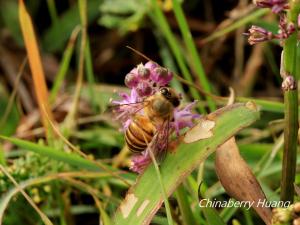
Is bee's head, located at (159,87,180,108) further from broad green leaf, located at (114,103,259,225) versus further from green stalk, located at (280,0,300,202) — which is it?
green stalk, located at (280,0,300,202)

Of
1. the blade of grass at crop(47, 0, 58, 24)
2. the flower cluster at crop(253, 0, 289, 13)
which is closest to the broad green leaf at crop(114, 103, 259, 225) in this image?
the flower cluster at crop(253, 0, 289, 13)

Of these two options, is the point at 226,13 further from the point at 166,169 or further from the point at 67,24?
the point at 166,169

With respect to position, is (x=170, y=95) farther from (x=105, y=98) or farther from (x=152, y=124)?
(x=105, y=98)

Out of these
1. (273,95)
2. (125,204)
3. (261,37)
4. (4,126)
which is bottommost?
(273,95)

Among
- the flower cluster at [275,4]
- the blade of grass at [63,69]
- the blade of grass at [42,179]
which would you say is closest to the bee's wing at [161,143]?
the flower cluster at [275,4]

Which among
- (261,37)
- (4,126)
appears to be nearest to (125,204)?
(261,37)

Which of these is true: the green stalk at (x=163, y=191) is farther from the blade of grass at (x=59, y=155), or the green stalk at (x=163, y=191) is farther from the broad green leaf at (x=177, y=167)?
the blade of grass at (x=59, y=155)

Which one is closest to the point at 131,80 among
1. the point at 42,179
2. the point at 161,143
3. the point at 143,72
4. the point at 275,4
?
the point at 143,72
